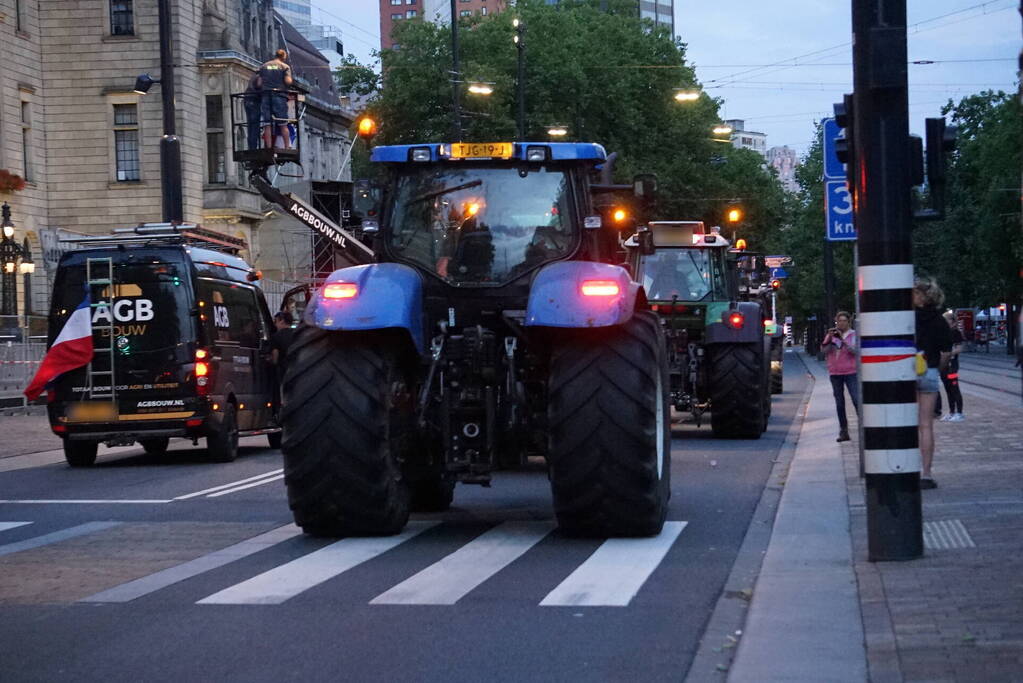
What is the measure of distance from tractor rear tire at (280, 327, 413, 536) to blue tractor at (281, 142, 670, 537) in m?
0.01

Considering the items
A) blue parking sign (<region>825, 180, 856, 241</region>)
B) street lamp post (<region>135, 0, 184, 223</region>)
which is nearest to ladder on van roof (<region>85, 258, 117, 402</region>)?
street lamp post (<region>135, 0, 184, 223</region>)

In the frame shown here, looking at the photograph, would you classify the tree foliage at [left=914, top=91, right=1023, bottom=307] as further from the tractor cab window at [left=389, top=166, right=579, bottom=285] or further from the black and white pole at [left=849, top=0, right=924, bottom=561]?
the black and white pole at [left=849, top=0, right=924, bottom=561]

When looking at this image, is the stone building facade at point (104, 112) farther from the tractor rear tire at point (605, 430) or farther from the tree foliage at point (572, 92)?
the tractor rear tire at point (605, 430)

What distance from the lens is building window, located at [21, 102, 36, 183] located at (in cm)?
4878

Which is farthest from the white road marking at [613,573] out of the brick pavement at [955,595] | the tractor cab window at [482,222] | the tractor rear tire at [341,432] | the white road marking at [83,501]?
the white road marking at [83,501]

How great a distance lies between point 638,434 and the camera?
10.1 m

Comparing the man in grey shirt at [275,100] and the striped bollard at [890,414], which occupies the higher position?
the man in grey shirt at [275,100]

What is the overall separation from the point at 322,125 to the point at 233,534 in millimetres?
67108

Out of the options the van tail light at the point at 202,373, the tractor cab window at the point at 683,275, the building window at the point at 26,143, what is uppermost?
the building window at the point at 26,143

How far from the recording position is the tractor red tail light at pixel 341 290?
34.5 feet

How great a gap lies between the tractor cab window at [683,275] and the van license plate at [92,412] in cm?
720

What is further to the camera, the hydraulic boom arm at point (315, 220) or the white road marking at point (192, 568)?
the hydraulic boom arm at point (315, 220)

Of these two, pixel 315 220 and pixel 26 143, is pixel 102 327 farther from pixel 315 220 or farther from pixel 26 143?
pixel 26 143

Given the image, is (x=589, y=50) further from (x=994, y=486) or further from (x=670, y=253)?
(x=994, y=486)
